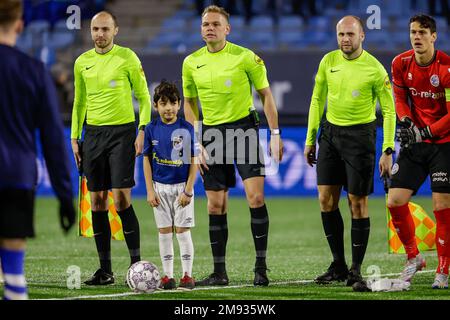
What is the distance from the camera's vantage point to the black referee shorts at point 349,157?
8.43 meters

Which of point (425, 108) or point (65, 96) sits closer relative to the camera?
point (425, 108)

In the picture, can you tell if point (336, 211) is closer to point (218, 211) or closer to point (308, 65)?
point (218, 211)

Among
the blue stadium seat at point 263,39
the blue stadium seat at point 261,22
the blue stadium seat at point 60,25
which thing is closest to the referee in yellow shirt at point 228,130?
the blue stadium seat at point 263,39

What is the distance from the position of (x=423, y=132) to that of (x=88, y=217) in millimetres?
3509

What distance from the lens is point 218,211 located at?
866 cm

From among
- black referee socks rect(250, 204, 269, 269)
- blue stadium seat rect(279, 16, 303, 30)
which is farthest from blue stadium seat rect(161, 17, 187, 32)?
black referee socks rect(250, 204, 269, 269)

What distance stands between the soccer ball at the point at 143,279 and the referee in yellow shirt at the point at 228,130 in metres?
0.65

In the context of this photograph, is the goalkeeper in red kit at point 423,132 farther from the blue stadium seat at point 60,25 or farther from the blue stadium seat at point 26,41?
the blue stadium seat at point 60,25

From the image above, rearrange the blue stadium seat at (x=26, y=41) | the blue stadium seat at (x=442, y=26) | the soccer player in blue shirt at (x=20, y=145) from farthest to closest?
the blue stadium seat at (x=26, y=41) → the blue stadium seat at (x=442, y=26) → the soccer player in blue shirt at (x=20, y=145)

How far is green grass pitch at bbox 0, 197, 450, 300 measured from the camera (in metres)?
7.93

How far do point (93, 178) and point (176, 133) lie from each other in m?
0.99

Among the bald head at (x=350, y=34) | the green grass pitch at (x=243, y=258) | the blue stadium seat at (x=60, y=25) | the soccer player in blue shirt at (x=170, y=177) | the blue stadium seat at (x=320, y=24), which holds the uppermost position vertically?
the blue stadium seat at (x=60, y=25)

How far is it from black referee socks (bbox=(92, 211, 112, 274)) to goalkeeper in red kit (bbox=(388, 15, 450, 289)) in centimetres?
265
